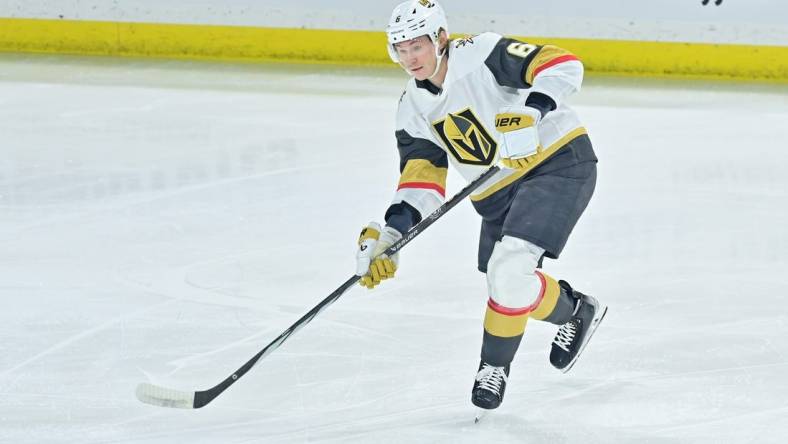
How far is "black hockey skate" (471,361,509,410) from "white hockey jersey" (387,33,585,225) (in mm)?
430

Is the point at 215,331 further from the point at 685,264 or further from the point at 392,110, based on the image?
the point at 392,110

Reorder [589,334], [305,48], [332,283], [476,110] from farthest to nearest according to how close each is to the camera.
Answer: [305,48]
[332,283]
[589,334]
[476,110]

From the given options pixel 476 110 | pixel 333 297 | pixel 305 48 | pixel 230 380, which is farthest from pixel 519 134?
pixel 305 48

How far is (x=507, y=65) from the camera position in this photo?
2711 millimetres

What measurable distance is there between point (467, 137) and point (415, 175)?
0.17 m

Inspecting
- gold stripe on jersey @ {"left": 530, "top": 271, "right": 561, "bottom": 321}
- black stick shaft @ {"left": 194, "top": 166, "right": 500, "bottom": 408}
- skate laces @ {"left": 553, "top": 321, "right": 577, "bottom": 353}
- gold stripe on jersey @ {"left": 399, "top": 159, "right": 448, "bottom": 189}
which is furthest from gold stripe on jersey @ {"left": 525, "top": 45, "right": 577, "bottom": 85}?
skate laces @ {"left": 553, "top": 321, "right": 577, "bottom": 353}

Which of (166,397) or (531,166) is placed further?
(531,166)

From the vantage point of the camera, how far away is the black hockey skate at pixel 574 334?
288 centimetres

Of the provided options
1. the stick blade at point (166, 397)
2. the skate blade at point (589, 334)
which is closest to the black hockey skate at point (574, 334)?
the skate blade at point (589, 334)

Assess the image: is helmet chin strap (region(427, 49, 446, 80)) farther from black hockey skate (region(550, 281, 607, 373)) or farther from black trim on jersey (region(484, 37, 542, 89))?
black hockey skate (region(550, 281, 607, 373))

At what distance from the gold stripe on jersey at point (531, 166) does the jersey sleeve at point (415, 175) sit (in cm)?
10

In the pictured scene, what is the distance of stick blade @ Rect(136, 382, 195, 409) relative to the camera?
103 inches

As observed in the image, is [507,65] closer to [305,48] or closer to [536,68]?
[536,68]

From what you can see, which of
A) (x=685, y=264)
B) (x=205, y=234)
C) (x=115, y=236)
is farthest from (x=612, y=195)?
(x=115, y=236)
